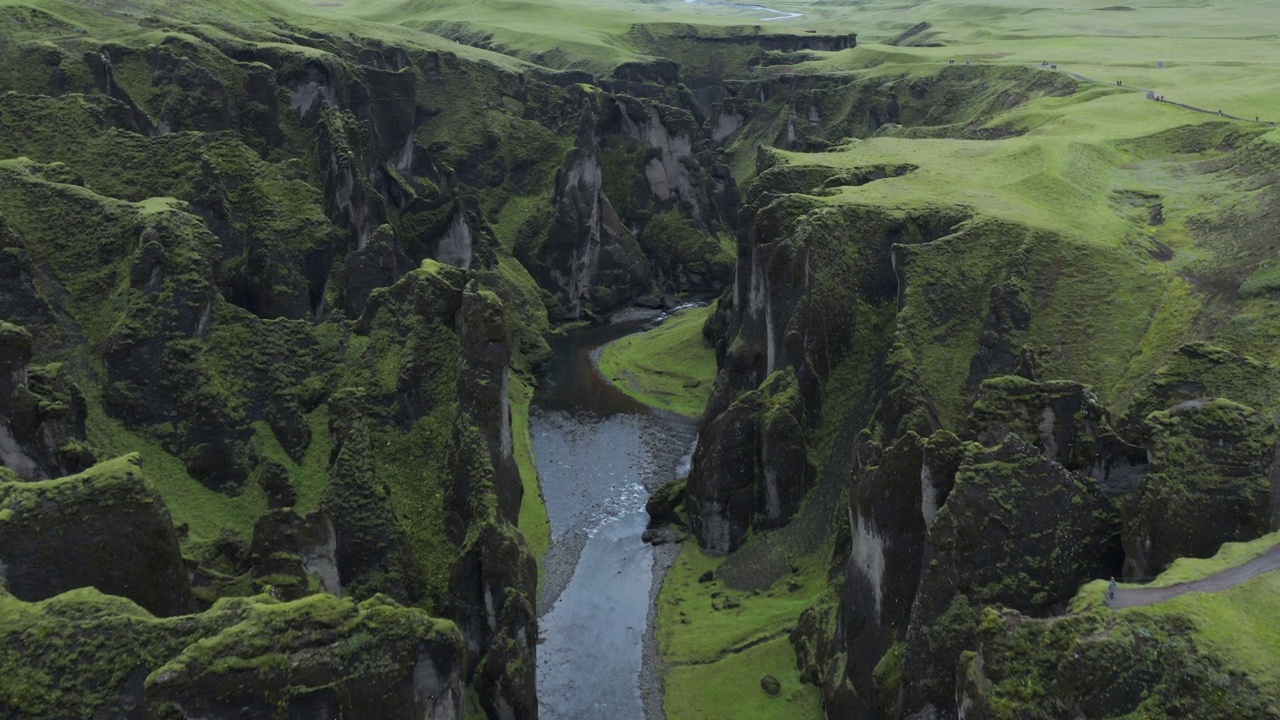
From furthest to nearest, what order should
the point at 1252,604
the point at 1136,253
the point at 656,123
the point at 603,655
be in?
1. the point at 656,123
2. the point at 1136,253
3. the point at 603,655
4. the point at 1252,604

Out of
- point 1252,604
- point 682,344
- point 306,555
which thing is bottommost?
point 682,344

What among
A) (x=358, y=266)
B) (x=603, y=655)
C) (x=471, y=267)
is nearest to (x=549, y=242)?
(x=471, y=267)

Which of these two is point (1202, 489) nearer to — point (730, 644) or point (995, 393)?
point (995, 393)

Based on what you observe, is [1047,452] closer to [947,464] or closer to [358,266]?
[947,464]

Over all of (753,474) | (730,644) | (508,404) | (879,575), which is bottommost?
(730,644)

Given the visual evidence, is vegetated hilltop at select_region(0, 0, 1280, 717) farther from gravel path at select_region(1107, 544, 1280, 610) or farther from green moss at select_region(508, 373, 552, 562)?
gravel path at select_region(1107, 544, 1280, 610)

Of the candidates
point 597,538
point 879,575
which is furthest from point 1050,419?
point 597,538
